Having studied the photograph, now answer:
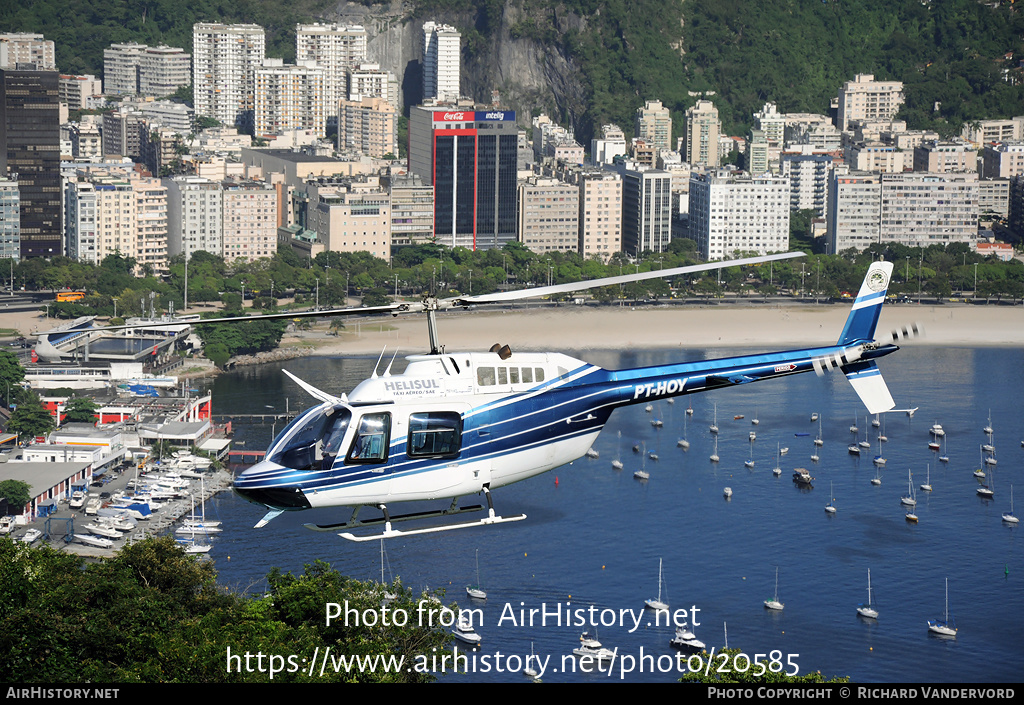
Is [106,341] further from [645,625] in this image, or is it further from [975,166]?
[975,166]

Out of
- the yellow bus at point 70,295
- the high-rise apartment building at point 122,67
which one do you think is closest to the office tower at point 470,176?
the yellow bus at point 70,295

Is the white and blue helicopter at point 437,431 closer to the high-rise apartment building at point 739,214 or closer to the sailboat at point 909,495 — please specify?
the sailboat at point 909,495

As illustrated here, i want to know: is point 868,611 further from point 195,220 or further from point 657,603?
point 195,220

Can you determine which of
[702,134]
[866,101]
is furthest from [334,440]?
[866,101]

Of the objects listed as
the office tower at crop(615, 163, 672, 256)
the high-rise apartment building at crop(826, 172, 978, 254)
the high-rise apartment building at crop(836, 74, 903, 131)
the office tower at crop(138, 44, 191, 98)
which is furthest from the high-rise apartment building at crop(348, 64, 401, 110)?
the high-rise apartment building at crop(826, 172, 978, 254)
